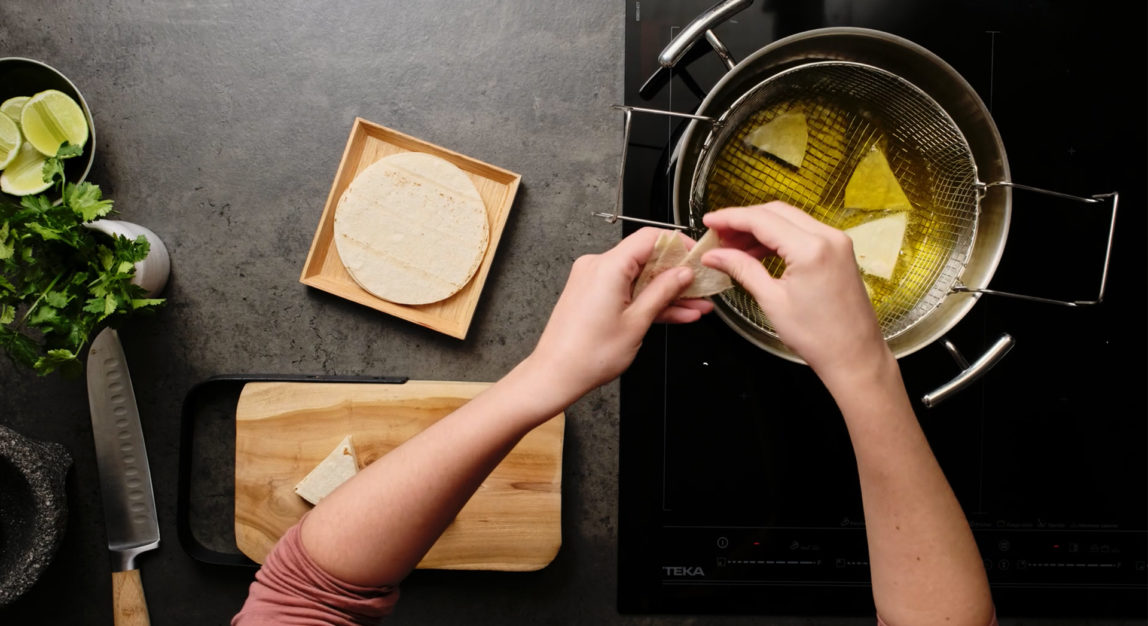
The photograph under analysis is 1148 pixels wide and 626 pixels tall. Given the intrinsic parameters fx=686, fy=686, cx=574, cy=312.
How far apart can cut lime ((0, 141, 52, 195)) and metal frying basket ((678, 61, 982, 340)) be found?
82 centimetres

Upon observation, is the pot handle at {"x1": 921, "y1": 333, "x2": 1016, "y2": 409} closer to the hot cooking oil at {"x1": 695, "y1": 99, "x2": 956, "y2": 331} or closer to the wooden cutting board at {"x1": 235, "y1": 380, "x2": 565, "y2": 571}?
the hot cooking oil at {"x1": 695, "y1": 99, "x2": 956, "y2": 331}

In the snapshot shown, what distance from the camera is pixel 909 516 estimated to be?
64cm

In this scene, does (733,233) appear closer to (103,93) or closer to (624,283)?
(624,283)

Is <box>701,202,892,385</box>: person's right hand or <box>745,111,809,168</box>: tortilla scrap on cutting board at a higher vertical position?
<box>745,111,809,168</box>: tortilla scrap on cutting board

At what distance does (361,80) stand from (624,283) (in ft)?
1.77

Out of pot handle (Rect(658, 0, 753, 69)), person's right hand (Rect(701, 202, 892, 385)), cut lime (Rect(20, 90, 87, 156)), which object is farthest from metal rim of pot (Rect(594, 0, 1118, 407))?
cut lime (Rect(20, 90, 87, 156))

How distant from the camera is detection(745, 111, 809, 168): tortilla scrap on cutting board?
0.80 meters

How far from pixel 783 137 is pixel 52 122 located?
2.95 feet

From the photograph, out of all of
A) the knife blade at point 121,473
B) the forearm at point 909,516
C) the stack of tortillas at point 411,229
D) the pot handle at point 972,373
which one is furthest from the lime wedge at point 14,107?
the pot handle at point 972,373

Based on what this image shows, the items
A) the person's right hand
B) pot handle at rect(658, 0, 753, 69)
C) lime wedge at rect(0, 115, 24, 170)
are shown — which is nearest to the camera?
the person's right hand

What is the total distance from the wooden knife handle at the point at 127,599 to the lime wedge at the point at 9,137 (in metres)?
0.55

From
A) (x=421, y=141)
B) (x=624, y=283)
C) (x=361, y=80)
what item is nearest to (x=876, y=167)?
(x=624, y=283)

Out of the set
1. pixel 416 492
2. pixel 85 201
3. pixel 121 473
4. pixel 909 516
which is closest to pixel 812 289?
pixel 909 516

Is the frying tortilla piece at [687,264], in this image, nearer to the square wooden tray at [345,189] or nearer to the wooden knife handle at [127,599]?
the square wooden tray at [345,189]
